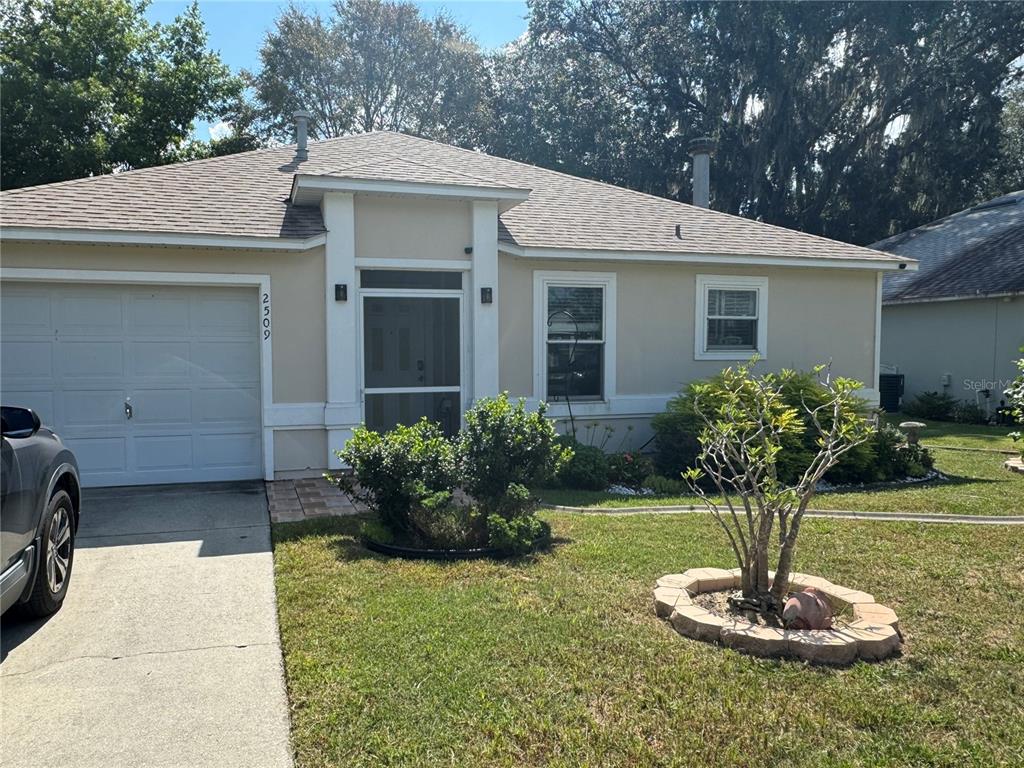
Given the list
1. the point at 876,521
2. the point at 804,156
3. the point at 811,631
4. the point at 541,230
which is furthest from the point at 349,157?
the point at 804,156

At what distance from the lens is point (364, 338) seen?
934 cm

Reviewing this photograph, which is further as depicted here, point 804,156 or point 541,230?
point 804,156

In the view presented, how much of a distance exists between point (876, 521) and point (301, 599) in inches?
213

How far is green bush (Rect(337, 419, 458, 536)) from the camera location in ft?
20.2

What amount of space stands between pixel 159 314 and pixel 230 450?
1742 mm

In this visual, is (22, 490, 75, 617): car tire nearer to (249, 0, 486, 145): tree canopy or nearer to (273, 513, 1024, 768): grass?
(273, 513, 1024, 768): grass

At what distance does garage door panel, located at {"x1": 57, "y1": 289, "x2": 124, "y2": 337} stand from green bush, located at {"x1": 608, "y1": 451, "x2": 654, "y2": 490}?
19.5 feet

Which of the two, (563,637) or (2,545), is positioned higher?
(2,545)

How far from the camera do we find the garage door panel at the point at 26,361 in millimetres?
8195

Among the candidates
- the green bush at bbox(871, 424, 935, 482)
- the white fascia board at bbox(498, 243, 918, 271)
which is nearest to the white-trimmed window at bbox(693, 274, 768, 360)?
the white fascia board at bbox(498, 243, 918, 271)

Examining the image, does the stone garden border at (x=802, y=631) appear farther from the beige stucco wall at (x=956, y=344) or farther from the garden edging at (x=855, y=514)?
the beige stucco wall at (x=956, y=344)

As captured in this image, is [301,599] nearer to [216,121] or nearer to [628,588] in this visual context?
[628,588]

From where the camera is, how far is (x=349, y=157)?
10.4m

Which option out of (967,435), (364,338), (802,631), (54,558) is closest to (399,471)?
(54,558)
